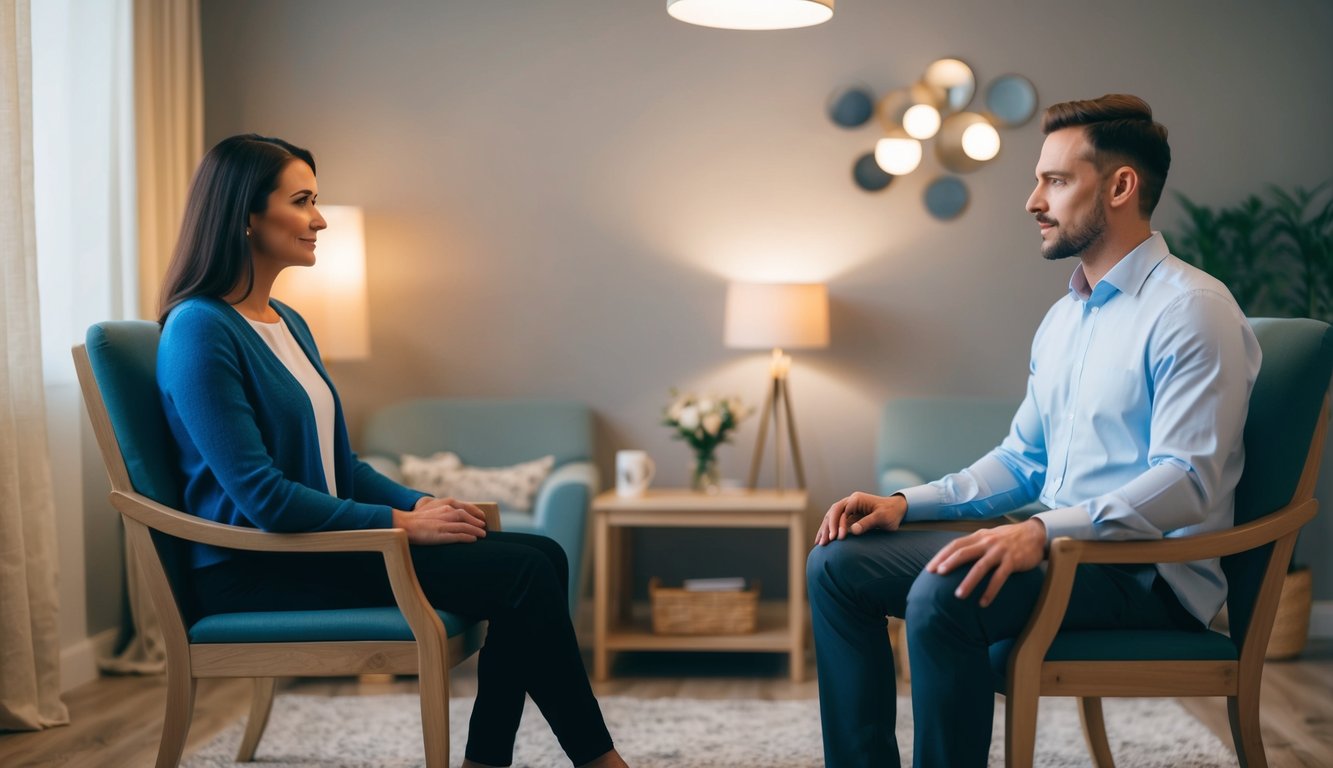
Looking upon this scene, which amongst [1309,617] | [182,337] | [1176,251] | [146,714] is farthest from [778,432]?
[182,337]

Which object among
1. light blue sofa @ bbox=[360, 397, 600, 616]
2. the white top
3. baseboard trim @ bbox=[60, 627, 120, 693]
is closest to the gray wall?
light blue sofa @ bbox=[360, 397, 600, 616]

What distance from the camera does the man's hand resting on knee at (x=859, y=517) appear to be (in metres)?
2.12

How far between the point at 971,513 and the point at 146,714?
7.30ft

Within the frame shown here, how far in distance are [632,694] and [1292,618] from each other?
2.04 m

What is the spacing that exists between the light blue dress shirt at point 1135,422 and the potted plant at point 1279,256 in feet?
6.64

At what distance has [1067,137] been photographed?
2145 millimetres

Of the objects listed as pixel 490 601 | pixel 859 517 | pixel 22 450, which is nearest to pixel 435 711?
pixel 490 601

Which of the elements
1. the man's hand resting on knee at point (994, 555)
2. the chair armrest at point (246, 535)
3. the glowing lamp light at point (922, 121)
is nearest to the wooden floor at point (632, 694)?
the chair armrest at point (246, 535)

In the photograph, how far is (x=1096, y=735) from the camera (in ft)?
8.73

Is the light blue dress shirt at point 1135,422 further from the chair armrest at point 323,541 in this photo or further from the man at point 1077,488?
the chair armrest at point 323,541

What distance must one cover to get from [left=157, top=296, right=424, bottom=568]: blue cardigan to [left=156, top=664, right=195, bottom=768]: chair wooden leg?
202mm

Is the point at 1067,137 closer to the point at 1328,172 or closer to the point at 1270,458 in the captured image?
the point at 1270,458

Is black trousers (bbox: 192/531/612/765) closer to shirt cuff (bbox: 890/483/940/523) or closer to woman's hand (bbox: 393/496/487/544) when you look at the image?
woman's hand (bbox: 393/496/487/544)

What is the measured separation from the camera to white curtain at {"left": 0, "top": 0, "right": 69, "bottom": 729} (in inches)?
120
